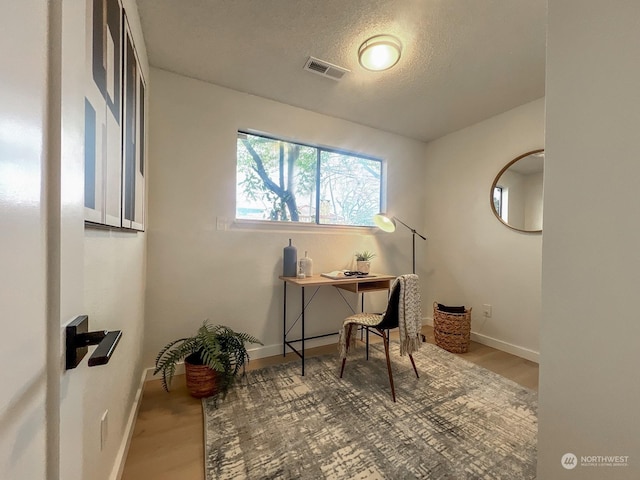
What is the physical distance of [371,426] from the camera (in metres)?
1.57

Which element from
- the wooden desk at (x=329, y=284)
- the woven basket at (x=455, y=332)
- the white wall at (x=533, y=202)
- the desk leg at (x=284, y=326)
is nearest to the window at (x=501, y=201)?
the white wall at (x=533, y=202)

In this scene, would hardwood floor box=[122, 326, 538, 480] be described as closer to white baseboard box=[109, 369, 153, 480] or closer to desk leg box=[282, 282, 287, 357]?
white baseboard box=[109, 369, 153, 480]

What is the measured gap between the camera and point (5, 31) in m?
0.31

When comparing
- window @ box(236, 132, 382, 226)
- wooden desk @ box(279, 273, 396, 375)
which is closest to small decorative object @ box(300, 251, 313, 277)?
wooden desk @ box(279, 273, 396, 375)

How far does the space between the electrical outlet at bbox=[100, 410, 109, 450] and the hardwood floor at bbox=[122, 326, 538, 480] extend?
0.42 m

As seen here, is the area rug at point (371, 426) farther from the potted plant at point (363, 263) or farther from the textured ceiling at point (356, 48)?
the textured ceiling at point (356, 48)

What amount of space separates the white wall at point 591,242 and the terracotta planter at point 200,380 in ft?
5.87

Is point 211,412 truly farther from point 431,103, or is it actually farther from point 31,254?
point 431,103

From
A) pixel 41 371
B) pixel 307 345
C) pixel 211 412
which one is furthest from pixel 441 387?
pixel 41 371

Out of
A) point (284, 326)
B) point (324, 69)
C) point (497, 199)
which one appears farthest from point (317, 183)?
point (497, 199)

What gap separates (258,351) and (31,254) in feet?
7.66

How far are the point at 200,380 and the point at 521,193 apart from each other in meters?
3.32

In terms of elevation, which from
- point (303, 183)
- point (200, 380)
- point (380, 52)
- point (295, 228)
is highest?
point (380, 52)

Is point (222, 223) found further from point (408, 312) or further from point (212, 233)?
point (408, 312)
